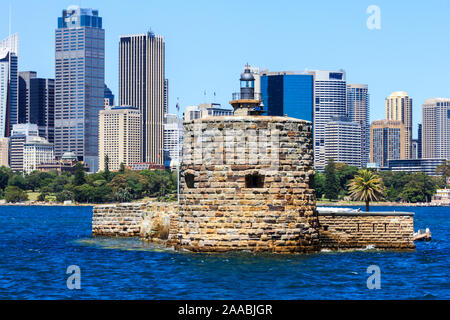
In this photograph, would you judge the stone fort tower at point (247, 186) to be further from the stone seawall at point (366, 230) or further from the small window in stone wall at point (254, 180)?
the stone seawall at point (366, 230)

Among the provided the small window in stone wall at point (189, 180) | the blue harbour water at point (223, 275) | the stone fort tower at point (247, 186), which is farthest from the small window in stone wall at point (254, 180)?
the blue harbour water at point (223, 275)

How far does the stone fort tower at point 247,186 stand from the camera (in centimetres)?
4038

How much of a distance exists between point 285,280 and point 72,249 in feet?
66.2

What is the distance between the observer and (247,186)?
40.8 meters

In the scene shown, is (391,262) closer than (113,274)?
No

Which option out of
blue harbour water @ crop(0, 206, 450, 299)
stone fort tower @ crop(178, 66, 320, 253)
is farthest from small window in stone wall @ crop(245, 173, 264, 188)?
blue harbour water @ crop(0, 206, 450, 299)

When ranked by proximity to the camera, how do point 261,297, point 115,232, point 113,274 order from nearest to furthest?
point 261,297
point 113,274
point 115,232

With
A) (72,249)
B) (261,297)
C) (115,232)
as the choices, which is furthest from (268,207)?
(115,232)

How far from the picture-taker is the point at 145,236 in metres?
55.9

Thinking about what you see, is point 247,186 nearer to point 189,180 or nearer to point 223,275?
point 189,180

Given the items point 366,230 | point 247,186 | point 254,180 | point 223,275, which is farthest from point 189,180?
point 366,230

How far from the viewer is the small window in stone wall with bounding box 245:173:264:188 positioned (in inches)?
1597

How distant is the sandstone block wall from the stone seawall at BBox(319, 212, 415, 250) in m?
3.56
